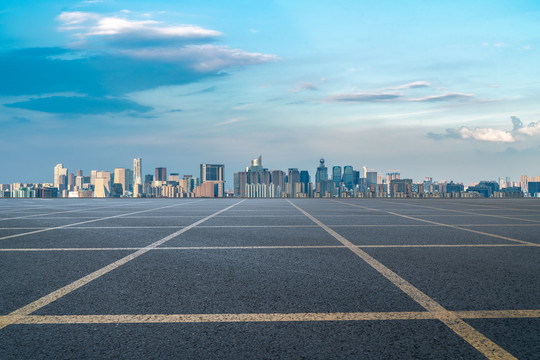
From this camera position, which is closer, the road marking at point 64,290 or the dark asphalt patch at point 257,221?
the road marking at point 64,290

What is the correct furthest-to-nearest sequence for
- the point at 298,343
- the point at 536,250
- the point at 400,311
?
the point at 536,250, the point at 400,311, the point at 298,343

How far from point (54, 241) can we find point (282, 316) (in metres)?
7.16

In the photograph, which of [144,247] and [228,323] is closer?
[228,323]

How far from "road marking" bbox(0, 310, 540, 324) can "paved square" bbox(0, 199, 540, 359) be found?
0.06 ft

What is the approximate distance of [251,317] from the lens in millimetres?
3766

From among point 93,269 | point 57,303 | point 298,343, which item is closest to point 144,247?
point 93,269

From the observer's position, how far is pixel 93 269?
19.4 ft

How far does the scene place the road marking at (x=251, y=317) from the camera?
3686 mm

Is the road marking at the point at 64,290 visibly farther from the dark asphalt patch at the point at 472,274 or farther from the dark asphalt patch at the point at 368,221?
the dark asphalt patch at the point at 368,221

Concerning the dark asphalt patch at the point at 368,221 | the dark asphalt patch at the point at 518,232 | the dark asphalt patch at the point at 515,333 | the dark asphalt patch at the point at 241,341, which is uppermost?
the dark asphalt patch at the point at 241,341

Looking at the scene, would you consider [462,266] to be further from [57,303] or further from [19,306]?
[19,306]

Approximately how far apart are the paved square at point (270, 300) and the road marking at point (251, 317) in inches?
0.8

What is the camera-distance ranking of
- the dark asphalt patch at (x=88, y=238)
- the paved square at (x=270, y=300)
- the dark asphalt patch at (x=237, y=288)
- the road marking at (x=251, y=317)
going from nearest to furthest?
the paved square at (x=270, y=300) → the road marking at (x=251, y=317) → the dark asphalt patch at (x=237, y=288) → the dark asphalt patch at (x=88, y=238)

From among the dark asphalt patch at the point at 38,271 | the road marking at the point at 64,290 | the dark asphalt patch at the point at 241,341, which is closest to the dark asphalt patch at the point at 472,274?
the dark asphalt patch at the point at 241,341
